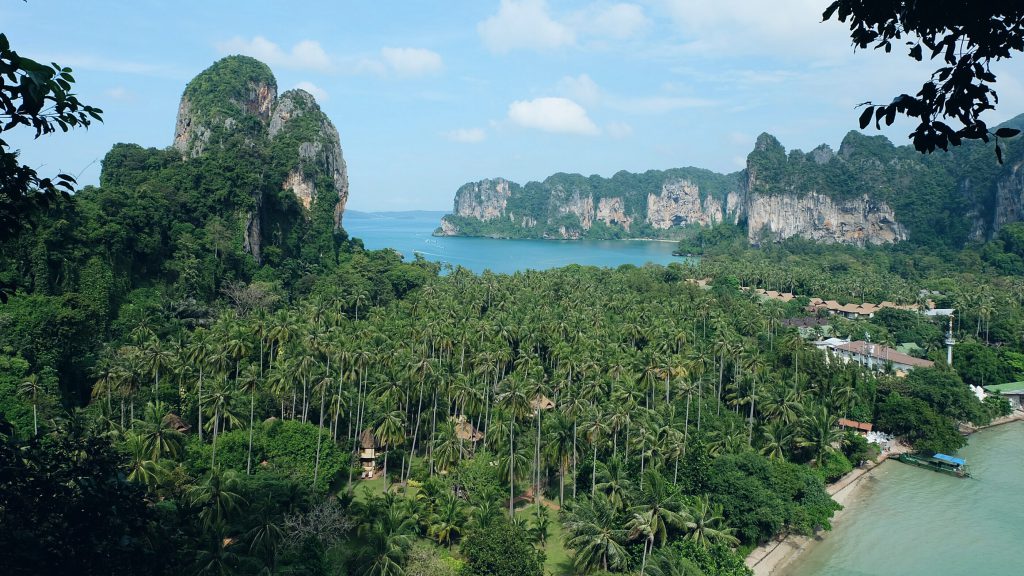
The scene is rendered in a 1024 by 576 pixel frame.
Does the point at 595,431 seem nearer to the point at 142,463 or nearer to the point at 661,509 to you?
the point at 661,509

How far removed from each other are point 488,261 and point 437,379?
142 meters

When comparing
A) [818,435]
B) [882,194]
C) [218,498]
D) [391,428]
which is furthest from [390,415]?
[882,194]

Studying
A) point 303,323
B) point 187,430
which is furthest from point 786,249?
point 187,430

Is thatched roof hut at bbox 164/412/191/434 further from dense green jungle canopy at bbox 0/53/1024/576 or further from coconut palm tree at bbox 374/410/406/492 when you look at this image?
coconut palm tree at bbox 374/410/406/492

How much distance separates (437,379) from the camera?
38688mm

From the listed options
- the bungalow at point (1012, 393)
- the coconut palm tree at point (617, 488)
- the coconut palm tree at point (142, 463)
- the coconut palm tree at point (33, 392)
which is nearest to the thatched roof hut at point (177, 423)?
the coconut palm tree at point (33, 392)

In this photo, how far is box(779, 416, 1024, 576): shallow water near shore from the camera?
1236 inches

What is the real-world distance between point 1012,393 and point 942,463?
19.6m

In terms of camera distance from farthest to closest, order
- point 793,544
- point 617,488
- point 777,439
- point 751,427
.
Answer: point 751,427 → point 777,439 → point 793,544 → point 617,488

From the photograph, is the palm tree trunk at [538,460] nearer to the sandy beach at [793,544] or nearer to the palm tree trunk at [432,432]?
the palm tree trunk at [432,432]

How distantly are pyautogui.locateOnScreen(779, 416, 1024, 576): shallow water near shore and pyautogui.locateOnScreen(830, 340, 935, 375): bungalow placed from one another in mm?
17089

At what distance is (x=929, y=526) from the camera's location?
35625 millimetres

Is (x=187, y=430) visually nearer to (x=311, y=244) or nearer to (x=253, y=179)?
(x=253, y=179)

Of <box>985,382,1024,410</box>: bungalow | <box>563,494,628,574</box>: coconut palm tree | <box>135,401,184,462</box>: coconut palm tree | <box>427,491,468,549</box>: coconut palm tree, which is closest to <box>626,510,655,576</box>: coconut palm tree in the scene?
<box>563,494,628,574</box>: coconut palm tree
